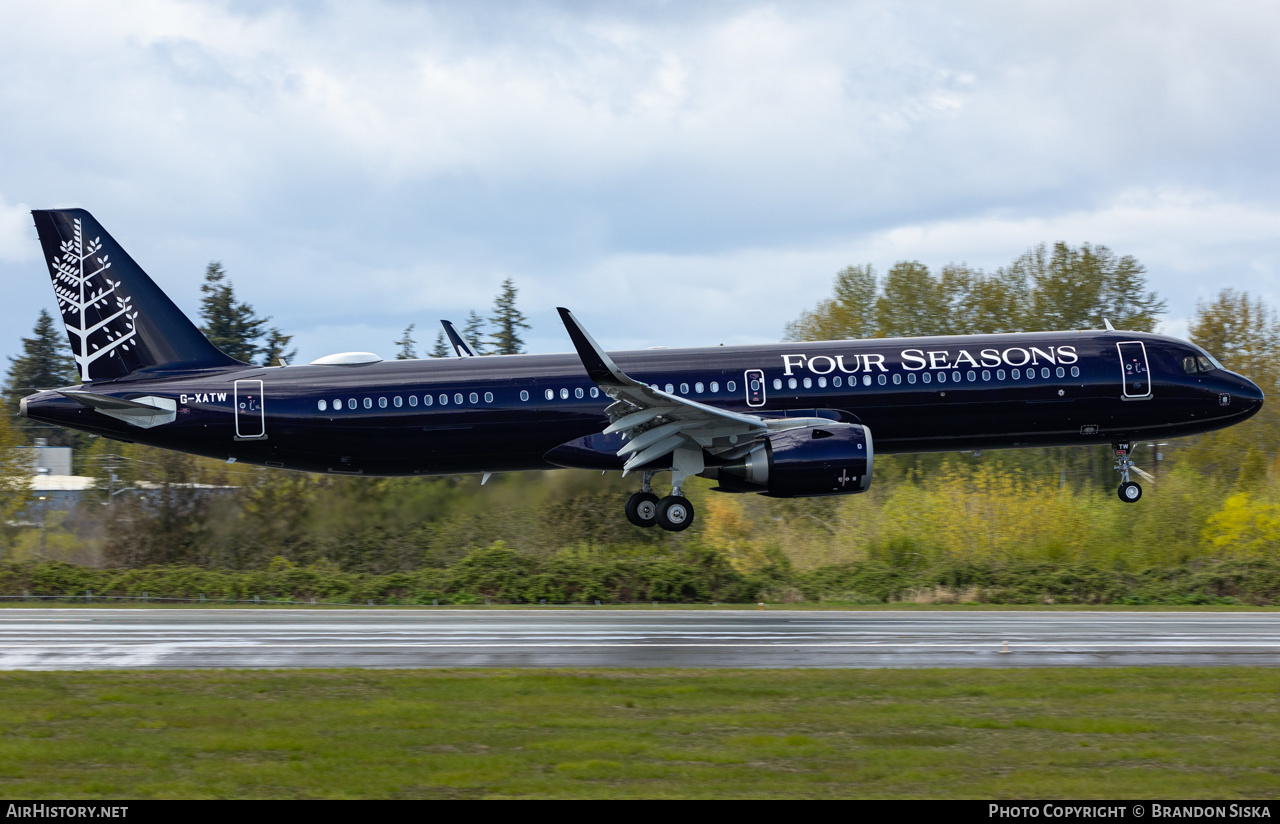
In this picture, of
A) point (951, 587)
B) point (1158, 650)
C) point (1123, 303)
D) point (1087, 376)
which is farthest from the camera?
point (1123, 303)

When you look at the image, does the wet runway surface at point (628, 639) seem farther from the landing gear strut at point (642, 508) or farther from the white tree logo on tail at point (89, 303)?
the white tree logo on tail at point (89, 303)

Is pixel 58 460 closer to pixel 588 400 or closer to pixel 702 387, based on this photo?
pixel 588 400

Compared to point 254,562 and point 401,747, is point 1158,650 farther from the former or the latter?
point 254,562

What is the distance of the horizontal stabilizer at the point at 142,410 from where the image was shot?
92.8 ft

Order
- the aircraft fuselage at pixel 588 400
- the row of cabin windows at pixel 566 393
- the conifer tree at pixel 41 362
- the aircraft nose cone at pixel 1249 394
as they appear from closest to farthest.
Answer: the aircraft fuselage at pixel 588 400, the row of cabin windows at pixel 566 393, the aircraft nose cone at pixel 1249 394, the conifer tree at pixel 41 362

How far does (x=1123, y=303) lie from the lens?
5775 centimetres

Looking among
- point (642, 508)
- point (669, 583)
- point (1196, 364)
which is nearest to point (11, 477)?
point (669, 583)

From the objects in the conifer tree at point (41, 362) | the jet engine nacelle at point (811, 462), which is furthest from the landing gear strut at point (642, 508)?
the conifer tree at point (41, 362)

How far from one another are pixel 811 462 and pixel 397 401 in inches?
395

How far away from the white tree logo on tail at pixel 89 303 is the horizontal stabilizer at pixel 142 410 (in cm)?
202

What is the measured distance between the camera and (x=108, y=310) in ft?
99.2

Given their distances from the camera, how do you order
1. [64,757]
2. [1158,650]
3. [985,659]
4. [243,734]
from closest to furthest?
[64,757] < [243,734] < [985,659] < [1158,650]

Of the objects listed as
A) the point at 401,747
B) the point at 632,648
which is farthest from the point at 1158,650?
the point at 401,747

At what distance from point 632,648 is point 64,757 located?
995cm
